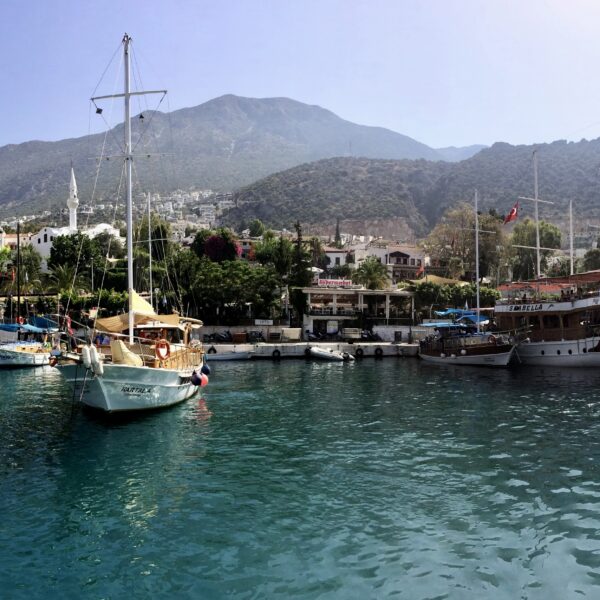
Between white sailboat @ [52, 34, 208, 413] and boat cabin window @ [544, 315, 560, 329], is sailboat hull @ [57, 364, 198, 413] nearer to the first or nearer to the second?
white sailboat @ [52, 34, 208, 413]

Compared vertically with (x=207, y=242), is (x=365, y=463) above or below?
below

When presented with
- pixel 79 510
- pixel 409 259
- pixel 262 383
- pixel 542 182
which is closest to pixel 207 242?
pixel 409 259

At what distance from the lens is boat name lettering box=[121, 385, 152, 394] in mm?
23203

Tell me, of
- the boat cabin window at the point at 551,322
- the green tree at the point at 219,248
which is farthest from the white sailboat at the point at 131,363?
the green tree at the point at 219,248

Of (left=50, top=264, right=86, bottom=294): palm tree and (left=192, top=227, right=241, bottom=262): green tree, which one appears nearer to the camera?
(left=50, top=264, right=86, bottom=294): palm tree

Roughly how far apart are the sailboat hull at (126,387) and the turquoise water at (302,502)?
2.44 feet

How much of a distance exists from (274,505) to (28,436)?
465 inches

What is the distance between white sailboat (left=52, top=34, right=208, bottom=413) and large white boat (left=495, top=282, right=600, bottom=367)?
30.1m

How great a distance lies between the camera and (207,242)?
279 feet

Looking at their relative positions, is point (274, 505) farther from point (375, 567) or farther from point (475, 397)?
point (475, 397)

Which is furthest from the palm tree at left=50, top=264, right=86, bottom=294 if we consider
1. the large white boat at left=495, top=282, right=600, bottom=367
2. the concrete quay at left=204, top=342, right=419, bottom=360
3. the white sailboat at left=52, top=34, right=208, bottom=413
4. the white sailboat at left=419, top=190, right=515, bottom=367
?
the large white boat at left=495, top=282, right=600, bottom=367

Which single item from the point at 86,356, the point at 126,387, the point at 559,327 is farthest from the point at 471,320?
the point at 86,356

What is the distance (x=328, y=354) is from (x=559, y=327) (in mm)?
19740

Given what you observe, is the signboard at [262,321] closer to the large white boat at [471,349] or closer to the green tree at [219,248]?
the large white boat at [471,349]
